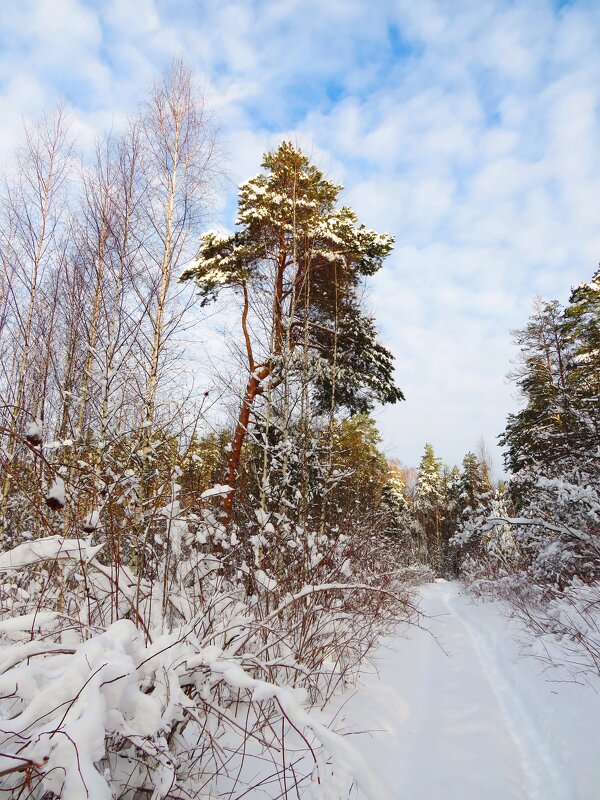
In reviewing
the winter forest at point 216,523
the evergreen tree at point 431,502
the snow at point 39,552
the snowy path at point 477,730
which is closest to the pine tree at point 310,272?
the winter forest at point 216,523

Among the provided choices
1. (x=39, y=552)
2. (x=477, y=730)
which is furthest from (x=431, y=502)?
(x=39, y=552)

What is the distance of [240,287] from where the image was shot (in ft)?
36.1

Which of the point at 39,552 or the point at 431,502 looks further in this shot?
the point at 431,502

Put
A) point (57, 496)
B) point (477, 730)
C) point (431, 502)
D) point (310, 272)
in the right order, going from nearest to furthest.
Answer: point (57, 496)
point (477, 730)
point (310, 272)
point (431, 502)

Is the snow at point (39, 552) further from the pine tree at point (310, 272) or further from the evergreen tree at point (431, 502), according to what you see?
the evergreen tree at point (431, 502)

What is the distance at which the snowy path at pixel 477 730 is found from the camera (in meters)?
2.51

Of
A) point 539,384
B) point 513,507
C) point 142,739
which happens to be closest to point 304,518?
point 142,739

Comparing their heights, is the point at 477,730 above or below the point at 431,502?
below

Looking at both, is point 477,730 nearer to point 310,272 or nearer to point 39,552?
point 39,552

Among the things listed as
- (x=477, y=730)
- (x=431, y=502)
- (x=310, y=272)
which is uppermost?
(x=310, y=272)

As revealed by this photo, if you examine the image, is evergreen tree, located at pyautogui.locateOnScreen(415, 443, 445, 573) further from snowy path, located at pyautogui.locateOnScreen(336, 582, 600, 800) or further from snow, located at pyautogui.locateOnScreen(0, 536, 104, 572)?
snow, located at pyautogui.locateOnScreen(0, 536, 104, 572)

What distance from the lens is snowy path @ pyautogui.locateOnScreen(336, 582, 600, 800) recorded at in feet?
8.25

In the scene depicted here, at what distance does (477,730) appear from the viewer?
130 inches

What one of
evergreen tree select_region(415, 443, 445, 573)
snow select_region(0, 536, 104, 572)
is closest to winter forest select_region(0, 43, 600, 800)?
snow select_region(0, 536, 104, 572)
